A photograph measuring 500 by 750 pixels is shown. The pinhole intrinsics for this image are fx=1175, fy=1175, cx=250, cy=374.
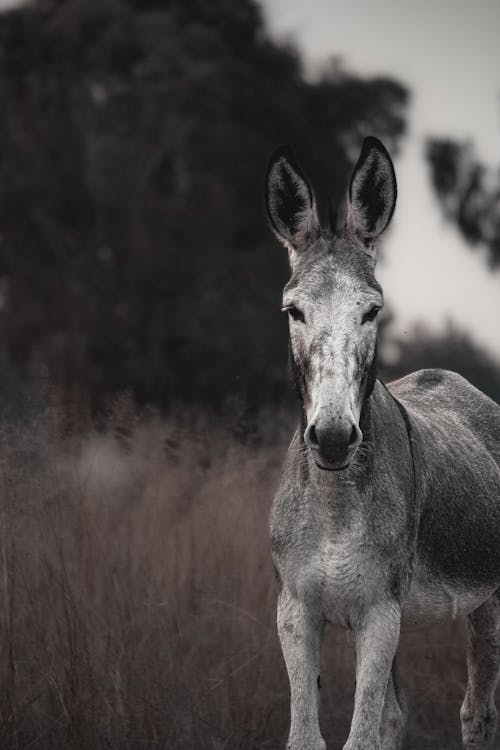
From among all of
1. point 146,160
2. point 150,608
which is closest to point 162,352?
point 146,160

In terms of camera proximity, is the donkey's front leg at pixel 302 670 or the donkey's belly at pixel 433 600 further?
the donkey's belly at pixel 433 600

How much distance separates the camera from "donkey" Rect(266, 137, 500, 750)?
392 cm

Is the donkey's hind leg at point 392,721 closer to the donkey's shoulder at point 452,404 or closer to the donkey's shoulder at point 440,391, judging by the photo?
the donkey's shoulder at point 452,404

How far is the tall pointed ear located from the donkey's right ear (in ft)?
0.50

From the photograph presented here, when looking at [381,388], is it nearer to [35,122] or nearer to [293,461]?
[293,461]

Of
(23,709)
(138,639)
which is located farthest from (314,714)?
(138,639)

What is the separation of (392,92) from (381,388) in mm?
17326

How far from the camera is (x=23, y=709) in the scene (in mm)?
5285

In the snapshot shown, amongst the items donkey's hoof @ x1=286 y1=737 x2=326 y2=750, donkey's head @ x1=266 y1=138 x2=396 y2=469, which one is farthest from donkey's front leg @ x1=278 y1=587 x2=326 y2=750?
donkey's head @ x1=266 y1=138 x2=396 y2=469

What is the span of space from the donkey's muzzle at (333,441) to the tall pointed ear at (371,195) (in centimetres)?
99

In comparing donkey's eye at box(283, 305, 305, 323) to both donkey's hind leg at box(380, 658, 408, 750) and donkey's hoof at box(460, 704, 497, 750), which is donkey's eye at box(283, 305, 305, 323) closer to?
donkey's hind leg at box(380, 658, 408, 750)

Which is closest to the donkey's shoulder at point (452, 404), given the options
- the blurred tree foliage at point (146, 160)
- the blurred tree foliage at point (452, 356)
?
the blurred tree foliage at point (452, 356)

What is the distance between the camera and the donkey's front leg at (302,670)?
13.7 feet

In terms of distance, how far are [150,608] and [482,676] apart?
67.0 inches
